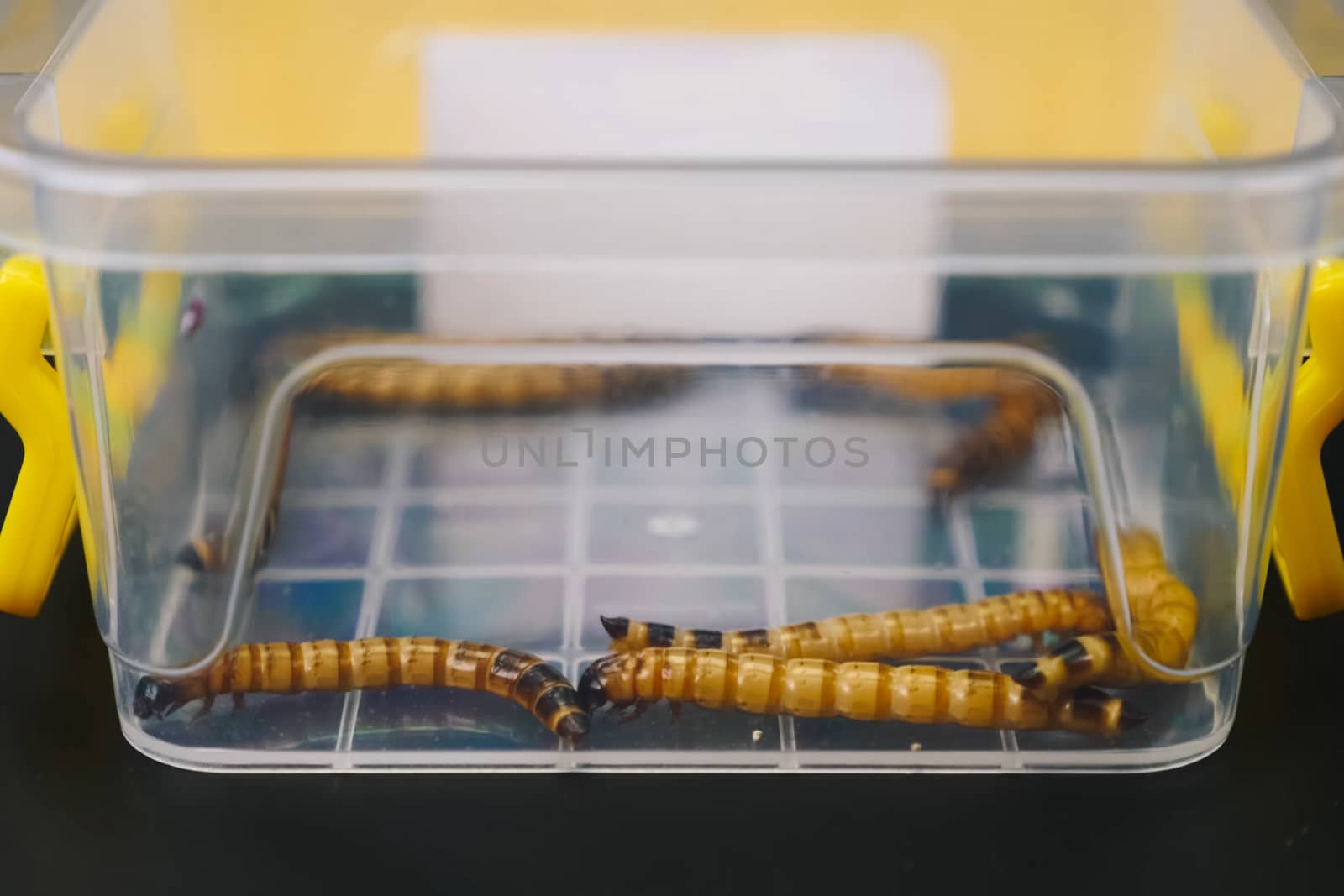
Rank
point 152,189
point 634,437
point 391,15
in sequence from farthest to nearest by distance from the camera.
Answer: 1. point 391,15
2. point 634,437
3. point 152,189

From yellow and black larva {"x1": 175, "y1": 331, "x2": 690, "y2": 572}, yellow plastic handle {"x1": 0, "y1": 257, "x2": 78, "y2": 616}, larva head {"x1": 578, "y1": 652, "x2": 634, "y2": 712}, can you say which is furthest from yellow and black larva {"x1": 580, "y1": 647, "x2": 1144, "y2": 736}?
yellow plastic handle {"x1": 0, "y1": 257, "x2": 78, "y2": 616}

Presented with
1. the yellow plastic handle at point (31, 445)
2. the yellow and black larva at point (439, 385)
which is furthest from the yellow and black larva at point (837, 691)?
the yellow plastic handle at point (31, 445)

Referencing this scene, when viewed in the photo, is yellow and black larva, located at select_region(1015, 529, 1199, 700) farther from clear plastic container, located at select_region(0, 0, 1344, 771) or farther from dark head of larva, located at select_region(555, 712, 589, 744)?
dark head of larva, located at select_region(555, 712, 589, 744)

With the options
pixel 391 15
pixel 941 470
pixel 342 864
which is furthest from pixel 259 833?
pixel 391 15

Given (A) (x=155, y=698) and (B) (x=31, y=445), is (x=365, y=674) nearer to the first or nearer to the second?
(A) (x=155, y=698)

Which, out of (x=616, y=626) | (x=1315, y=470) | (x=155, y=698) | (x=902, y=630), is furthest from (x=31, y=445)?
(x=1315, y=470)

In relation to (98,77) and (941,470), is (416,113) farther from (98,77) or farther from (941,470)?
(941,470)
